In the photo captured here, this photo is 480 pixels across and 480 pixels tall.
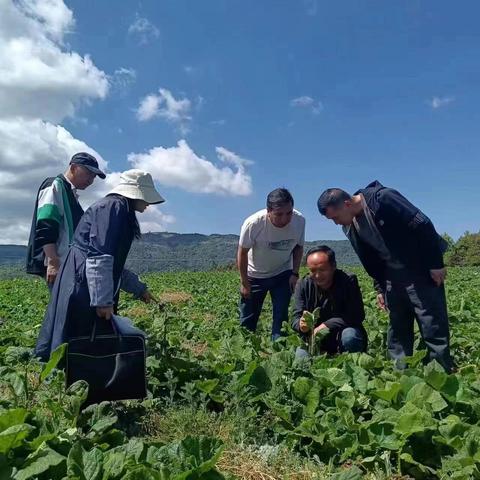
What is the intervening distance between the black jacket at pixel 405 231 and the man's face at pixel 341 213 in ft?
0.48

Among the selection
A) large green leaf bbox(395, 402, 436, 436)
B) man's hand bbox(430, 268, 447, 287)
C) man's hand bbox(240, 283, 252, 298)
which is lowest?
large green leaf bbox(395, 402, 436, 436)

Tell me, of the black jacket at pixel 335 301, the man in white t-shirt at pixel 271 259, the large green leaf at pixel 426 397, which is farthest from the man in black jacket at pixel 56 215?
the large green leaf at pixel 426 397

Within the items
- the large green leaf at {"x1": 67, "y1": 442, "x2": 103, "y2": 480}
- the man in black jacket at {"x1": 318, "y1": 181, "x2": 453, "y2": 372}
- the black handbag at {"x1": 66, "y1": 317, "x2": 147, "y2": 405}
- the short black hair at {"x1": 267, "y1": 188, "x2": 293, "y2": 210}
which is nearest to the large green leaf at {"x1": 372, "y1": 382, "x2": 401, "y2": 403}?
the man in black jacket at {"x1": 318, "y1": 181, "x2": 453, "y2": 372}

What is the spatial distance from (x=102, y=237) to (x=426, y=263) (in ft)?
7.47

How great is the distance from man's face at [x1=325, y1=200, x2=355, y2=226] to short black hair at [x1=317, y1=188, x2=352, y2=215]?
0.08 feet

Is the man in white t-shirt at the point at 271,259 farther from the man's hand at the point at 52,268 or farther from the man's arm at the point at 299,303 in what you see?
the man's hand at the point at 52,268

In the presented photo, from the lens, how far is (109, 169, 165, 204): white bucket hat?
3493 millimetres

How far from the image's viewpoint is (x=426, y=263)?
4.00 m

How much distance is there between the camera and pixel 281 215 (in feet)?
15.8

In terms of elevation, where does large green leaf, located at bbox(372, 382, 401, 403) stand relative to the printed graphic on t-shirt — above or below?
below

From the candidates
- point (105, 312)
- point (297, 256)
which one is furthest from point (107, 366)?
point (297, 256)

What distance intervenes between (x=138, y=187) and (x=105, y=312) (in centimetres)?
81

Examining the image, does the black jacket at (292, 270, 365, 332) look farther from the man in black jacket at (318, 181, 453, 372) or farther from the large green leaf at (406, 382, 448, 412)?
the large green leaf at (406, 382, 448, 412)

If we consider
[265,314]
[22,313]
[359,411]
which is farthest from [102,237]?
[22,313]
